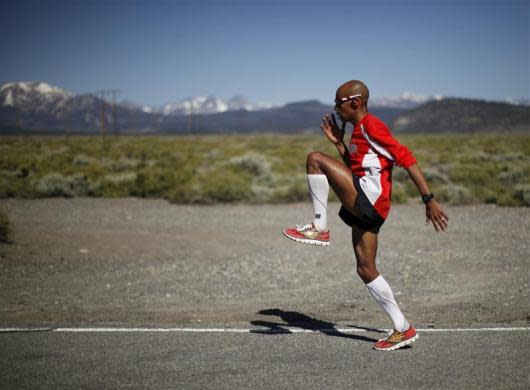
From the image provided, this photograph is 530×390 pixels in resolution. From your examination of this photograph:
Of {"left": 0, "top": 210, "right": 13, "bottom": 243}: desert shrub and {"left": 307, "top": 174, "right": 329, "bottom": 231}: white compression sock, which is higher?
{"left": 307, "top": 174, "right": 329, "bottom": 231}: white compression sock

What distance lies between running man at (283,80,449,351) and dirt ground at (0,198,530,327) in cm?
160

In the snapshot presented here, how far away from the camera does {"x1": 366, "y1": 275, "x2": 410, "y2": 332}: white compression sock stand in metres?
5.04

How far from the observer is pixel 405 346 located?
207 inches

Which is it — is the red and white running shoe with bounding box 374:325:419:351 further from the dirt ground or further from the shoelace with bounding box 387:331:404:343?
the dirt ground

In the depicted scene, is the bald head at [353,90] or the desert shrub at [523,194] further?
the desert shrub at [523,194]

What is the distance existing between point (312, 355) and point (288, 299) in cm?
334

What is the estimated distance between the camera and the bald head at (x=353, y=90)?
15.6 ft

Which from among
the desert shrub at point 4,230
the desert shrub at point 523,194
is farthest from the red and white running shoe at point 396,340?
the desert shrub at point 523,194

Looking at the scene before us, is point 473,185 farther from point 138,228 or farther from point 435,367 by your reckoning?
point 435,367

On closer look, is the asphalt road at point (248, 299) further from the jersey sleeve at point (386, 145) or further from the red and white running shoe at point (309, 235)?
the jersey sleeve at point (386, 145)

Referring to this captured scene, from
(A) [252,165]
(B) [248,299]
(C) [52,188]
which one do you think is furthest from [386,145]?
(A) [252,165]

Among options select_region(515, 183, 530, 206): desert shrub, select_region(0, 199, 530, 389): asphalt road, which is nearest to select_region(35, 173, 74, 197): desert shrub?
select_region(0, 199, 530, 389): asphalt road

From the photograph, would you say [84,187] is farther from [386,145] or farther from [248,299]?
[386,145]

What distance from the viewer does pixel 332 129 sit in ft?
17.0
